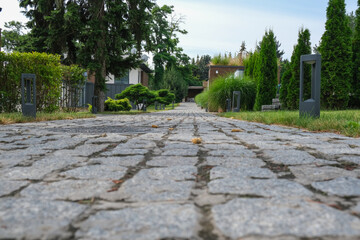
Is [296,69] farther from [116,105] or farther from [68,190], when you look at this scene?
[68,190]

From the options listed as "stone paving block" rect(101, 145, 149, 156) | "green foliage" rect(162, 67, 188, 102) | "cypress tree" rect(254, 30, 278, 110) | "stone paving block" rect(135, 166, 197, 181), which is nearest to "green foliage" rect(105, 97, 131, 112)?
"cypress tree" rect(254, 30, 278, 110)

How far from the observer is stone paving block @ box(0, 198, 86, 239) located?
917 millimetres

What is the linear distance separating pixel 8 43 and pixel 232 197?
102ft

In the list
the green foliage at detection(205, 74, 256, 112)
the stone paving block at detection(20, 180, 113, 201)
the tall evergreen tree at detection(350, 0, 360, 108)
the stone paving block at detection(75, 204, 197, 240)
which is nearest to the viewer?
the stone paving block at detection(75, 204, 197, 240)

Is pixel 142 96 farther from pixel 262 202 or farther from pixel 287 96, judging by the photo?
pixel 262 202

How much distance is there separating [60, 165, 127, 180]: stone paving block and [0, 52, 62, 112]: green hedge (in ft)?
20.3

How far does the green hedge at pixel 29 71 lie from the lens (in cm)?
709

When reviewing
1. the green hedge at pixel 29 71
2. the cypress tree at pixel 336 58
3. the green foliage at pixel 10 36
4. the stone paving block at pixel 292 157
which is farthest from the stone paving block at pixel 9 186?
the green foliage at pixel 10 36

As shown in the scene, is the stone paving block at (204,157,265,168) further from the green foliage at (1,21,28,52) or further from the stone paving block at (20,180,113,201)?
the green foliage at (1,21,28,52)

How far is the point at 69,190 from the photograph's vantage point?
4.51 feet

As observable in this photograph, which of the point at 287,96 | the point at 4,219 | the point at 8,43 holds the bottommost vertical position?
the point at 4,219

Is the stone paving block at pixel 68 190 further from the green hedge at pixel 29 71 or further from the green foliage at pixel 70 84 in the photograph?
the green foliage at pixel 70 84

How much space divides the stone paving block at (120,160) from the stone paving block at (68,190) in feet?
1.38

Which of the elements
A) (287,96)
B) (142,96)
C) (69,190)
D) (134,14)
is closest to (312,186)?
(69,190)
